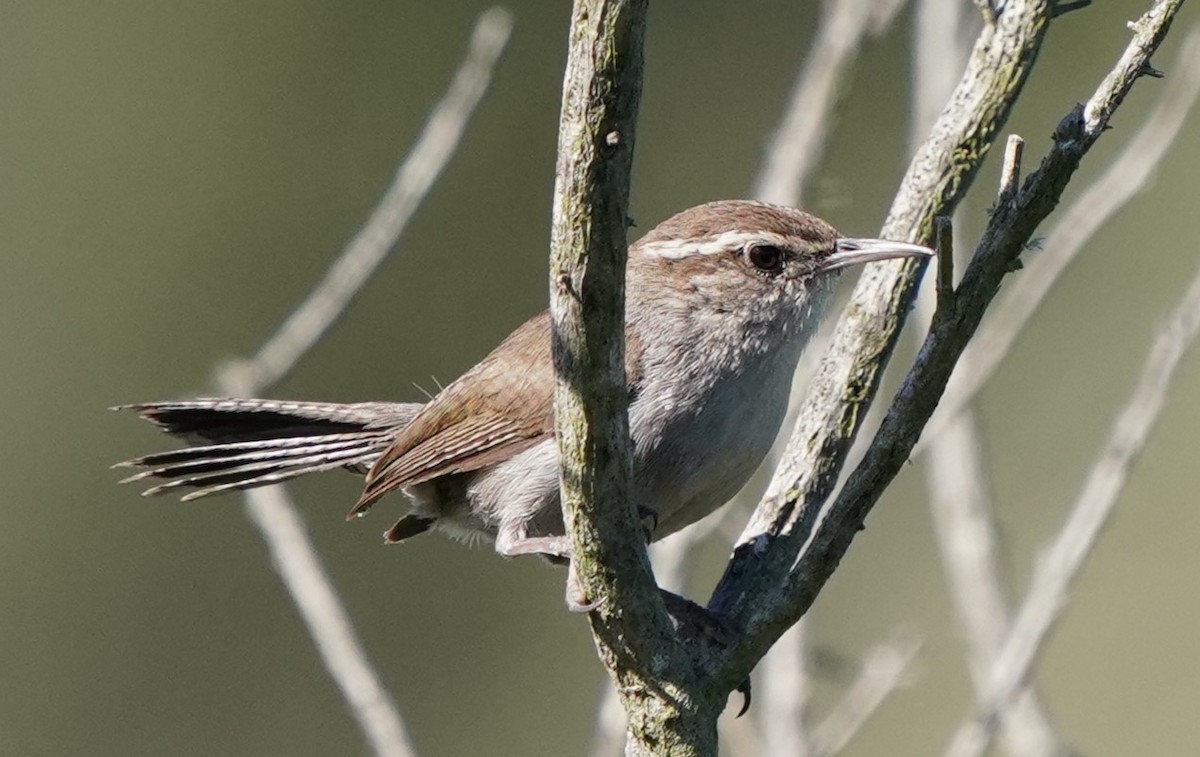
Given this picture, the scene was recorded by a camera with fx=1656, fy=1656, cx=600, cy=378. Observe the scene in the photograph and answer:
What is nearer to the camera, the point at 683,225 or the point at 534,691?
the point at 683,225

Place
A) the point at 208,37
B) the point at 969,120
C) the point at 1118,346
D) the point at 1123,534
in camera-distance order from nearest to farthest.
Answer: the point at 969,120 < the point at 1123,534 < the point at 1118,346 < the point at 208,37

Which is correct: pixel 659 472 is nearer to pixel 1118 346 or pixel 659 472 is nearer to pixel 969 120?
pixel 969 120

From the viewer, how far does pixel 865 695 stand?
192 inches

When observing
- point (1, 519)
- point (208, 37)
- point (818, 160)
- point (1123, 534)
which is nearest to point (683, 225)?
point (818, 160)

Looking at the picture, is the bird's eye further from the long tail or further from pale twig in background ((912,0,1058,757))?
the long tail

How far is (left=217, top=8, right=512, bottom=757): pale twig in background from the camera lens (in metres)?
4.15

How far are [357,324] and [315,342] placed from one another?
8201 millimetres

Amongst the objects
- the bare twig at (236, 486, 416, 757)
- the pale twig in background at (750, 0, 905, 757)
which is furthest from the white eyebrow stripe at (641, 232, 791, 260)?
the bare twig at (236, 486, 416, 757)

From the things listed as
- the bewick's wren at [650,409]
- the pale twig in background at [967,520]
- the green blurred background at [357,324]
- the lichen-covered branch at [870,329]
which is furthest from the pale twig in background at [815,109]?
the green blurred background at [357,324]

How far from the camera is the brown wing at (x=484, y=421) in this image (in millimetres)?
4426

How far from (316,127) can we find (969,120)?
10865 mm

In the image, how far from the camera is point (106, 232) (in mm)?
14102

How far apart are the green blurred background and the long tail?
17.6ft

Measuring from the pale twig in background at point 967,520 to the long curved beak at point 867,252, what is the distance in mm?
292
